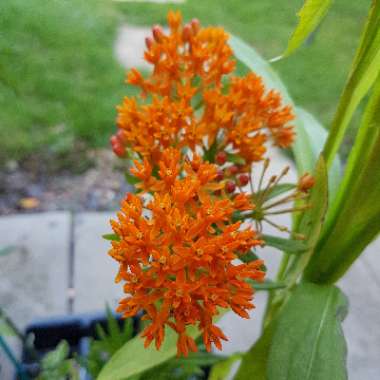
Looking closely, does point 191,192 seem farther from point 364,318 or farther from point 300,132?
point 364,318

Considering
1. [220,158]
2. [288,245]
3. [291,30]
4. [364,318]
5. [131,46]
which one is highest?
[291,30]

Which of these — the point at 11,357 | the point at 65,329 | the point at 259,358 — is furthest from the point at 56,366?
the point at 259,358

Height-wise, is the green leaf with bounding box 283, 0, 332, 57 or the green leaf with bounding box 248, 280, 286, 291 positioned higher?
the green leaf with bounding box 283, 0, 332, 57

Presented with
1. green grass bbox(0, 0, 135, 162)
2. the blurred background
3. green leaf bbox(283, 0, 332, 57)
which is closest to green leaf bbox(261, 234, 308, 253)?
green leaf bbox(283, 0, 332, 57)

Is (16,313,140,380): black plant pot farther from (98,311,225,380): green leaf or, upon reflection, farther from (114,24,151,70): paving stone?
(114,24,151,70): paving stone

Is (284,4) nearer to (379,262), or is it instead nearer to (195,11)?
(195,11)

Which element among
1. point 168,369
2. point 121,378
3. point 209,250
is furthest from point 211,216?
point 168,369
